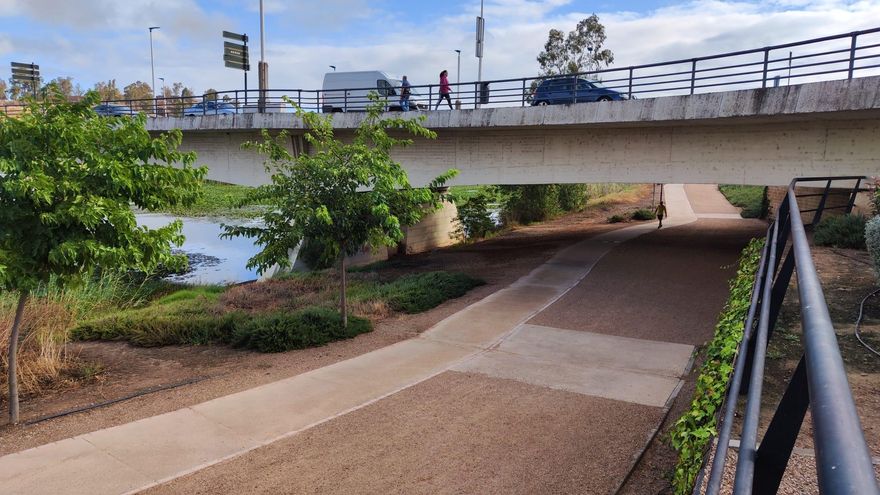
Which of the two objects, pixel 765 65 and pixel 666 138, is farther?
pixel 666 138

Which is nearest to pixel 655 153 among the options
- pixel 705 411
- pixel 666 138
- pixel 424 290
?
pixel 666 138

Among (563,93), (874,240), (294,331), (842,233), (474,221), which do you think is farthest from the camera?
(474,221)

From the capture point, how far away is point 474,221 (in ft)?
88.9

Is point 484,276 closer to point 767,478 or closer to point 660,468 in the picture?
point 660,468

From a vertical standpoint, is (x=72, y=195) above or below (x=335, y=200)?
above

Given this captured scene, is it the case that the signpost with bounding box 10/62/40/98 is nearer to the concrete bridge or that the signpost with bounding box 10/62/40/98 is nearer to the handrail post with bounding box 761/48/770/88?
the concrete bridge

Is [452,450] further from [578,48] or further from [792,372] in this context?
[578,48]

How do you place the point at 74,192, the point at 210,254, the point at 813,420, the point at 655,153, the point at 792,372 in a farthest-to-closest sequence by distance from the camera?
the point at 210,254 → the point at 655,153 → the point at 74,192 → the point at 792,372 → the point at 813,420

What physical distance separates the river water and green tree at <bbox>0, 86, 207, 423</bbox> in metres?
12.2

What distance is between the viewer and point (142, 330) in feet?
37.3

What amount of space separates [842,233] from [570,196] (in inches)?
879

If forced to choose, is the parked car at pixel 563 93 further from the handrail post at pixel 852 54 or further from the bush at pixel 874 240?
the bush at pixel 874 240

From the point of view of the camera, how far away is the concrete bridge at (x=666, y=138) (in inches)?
490

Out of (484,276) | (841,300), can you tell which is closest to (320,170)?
(484,276)
